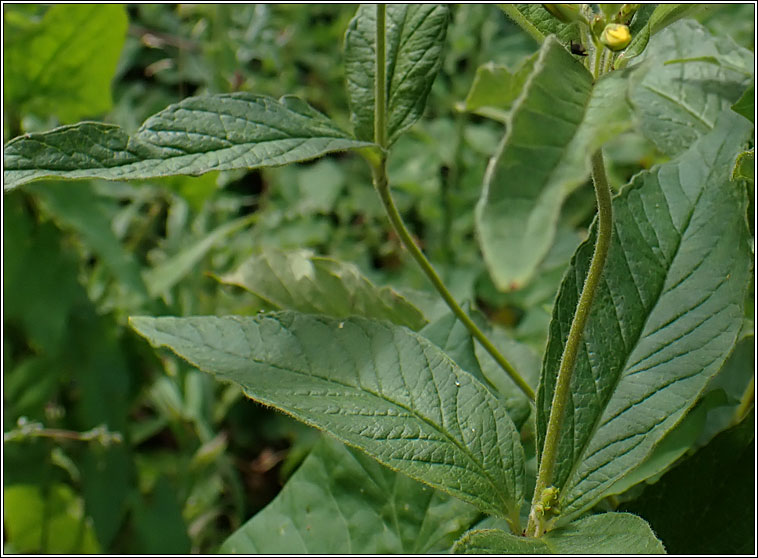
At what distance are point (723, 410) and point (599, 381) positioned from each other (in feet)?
1.45

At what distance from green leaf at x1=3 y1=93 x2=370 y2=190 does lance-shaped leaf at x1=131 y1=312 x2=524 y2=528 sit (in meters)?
0.18

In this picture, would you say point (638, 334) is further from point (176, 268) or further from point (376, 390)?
point (176, 268)

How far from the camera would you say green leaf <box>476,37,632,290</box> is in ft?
1.19

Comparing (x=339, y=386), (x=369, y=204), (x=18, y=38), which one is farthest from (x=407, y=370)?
(x=369, y=204)

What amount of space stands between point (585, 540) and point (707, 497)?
0.29 meters

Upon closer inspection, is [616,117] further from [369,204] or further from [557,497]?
[369,204]

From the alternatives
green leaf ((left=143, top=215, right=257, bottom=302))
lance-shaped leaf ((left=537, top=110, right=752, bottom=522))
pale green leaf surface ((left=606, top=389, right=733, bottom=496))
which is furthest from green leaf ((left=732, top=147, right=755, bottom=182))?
green leaf ((left=143, top=215, right=257, bottom=302))

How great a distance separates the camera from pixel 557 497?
2.08 ft

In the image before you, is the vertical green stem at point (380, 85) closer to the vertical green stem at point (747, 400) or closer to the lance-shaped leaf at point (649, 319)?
the lance-shaped leaf at point (649, 319)

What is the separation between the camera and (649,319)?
0.71 m

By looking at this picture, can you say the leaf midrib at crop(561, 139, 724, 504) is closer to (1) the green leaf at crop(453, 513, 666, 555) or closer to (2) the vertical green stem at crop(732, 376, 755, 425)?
(1) the green leaf at crop(453, 513, 666, 555)

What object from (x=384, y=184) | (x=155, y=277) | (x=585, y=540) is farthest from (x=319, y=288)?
(x=155, y=277)

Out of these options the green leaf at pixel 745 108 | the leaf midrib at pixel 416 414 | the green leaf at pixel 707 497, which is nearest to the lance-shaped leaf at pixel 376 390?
the leaf midrib at pixel 416 414

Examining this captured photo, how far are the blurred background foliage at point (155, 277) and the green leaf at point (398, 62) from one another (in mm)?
139
